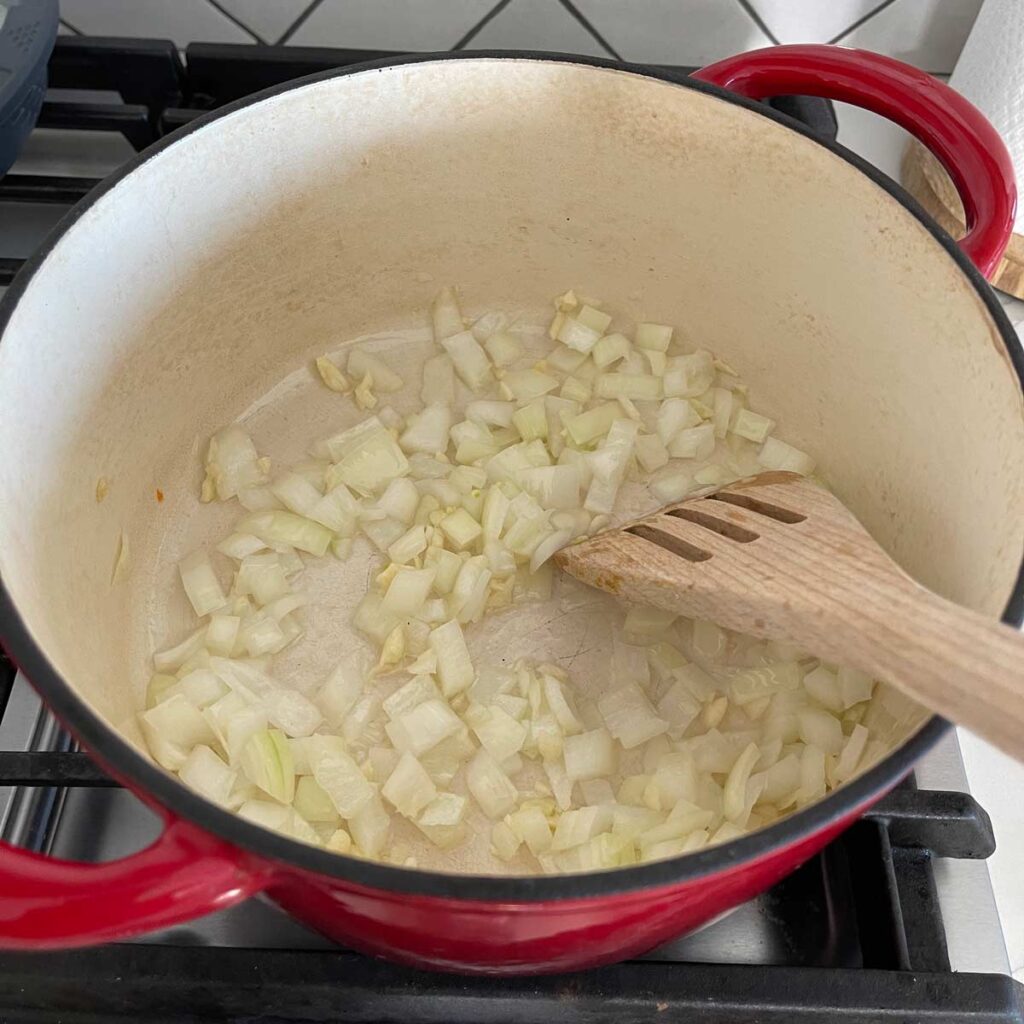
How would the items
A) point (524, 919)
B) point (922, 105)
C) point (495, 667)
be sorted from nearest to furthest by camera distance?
point (524, 919) → point (922, 105) → point (495, 667)

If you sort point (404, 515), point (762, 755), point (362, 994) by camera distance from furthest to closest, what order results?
point (404, 515)
point (762, 755)
point (362, 994)

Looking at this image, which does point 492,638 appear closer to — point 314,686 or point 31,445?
point 314,686

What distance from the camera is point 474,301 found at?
102cm

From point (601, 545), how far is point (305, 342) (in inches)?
15.4

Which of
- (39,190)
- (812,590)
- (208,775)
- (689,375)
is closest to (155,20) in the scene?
(39,190)

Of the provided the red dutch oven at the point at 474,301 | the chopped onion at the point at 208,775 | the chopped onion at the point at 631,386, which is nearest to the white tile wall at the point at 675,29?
the red dutch oven at the point at 474,301

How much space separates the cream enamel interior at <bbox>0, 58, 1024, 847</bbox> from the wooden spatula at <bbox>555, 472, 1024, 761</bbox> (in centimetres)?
9

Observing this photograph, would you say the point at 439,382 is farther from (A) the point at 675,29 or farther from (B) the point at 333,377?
(A) the point at 675,29

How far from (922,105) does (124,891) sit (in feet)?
2.40

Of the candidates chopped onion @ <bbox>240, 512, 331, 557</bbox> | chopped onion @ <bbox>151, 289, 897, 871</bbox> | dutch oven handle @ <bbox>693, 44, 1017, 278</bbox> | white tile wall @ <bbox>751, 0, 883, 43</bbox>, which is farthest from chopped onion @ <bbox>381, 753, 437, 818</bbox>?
white tile wall @ <bbox>751, 0, 883, 43</bbox>

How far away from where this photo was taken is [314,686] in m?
0.85

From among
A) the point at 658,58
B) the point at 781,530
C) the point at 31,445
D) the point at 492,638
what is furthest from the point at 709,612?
the point at 658,58

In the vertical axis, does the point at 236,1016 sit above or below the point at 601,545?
below

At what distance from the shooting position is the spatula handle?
467 mm
